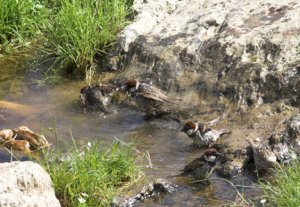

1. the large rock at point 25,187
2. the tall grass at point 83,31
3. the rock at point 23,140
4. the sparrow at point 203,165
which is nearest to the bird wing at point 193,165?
the sparrow at point 203,165

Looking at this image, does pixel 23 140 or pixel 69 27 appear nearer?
pixel 23 140

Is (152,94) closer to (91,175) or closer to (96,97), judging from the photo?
(96,97)

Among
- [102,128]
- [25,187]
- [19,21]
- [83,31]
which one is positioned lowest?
[102,128]

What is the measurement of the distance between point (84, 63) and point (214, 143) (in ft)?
9.49

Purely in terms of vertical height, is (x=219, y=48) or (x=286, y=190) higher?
(x=219, y=48)

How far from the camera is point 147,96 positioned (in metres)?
9.59

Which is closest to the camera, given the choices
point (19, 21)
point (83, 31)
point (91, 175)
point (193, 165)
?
point (91, 175)

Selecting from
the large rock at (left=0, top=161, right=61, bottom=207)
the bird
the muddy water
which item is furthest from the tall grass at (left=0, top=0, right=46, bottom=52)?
the large rock at (left=0, top=161, right=61, bottom=207)

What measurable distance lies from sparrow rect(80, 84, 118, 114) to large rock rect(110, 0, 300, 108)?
0.66 meters

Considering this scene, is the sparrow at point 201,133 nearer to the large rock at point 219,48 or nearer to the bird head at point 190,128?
the bird head at point 190,128

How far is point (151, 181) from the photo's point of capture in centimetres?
755

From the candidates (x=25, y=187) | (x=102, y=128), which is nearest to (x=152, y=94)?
(x=102, y=128)

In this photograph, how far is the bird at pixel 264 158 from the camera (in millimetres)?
7524

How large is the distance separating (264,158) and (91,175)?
6.26ft
